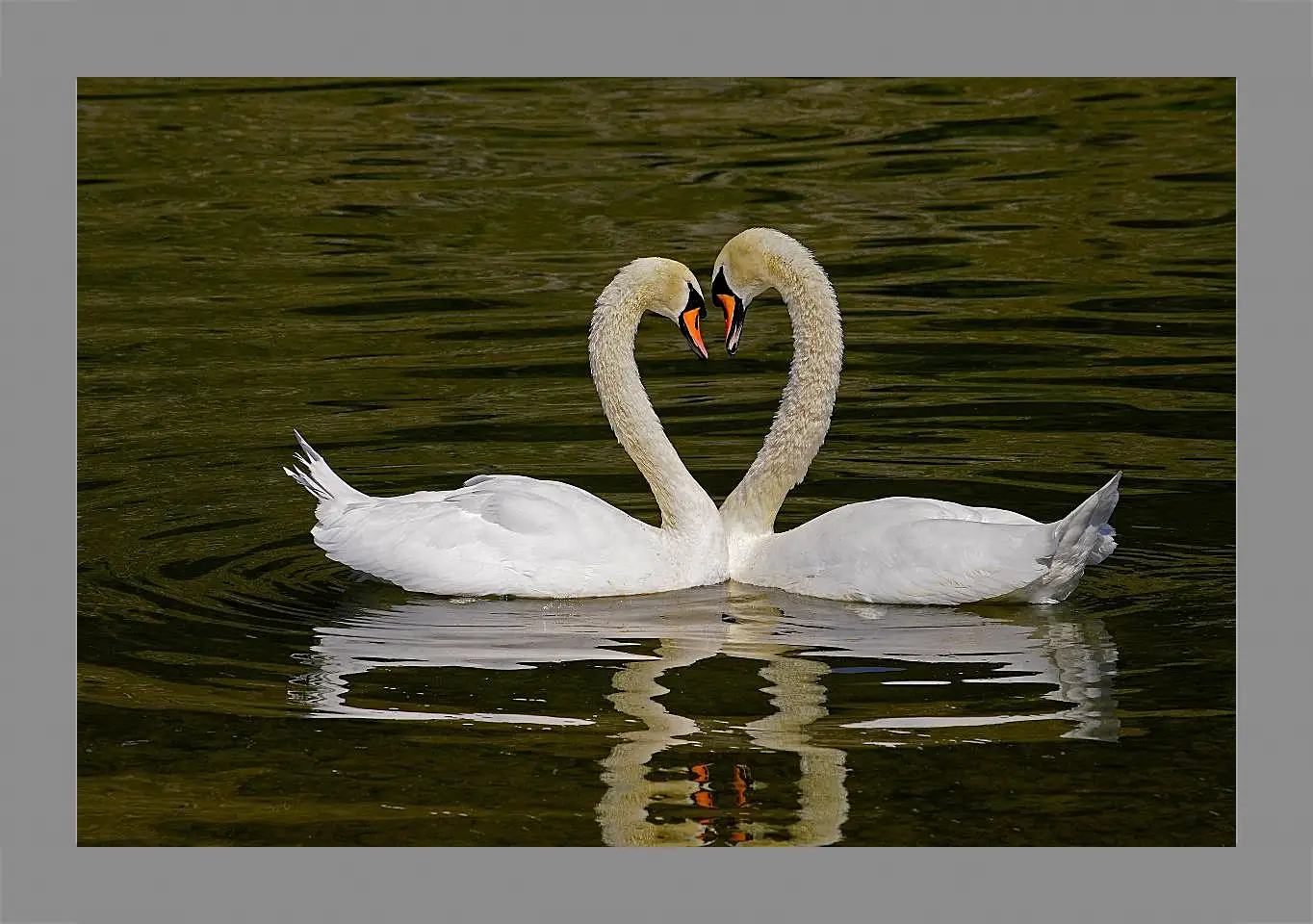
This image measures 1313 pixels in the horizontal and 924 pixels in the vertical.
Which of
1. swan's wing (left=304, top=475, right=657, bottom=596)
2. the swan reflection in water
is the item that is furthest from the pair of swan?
the swan reflection in water

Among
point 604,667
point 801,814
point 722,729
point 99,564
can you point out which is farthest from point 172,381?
point 801,814

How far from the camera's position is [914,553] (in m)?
8.93

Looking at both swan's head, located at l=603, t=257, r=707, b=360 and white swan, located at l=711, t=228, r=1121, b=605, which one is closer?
white swan, located at l=711, t=228, r=1121, b=605

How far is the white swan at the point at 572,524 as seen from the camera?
916 centimetres

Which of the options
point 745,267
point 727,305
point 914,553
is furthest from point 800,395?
point 914,553

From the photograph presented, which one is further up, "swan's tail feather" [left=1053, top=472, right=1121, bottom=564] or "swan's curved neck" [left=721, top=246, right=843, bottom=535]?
"swan's curved neck" [left=721, top=246, right=843, bottom=535]

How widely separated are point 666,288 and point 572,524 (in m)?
1.25

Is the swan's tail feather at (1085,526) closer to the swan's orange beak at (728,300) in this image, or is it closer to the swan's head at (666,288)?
the swan's head at (666,288)

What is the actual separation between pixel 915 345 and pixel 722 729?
708 cm

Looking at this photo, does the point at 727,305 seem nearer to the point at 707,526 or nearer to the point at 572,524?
the point at 707,526

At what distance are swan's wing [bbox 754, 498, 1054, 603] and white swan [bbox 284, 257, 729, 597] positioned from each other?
524mm

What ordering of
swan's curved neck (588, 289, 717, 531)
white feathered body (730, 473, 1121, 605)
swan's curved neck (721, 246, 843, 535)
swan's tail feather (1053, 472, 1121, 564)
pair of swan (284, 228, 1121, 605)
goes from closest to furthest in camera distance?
1. swan's tail feather (1053, 472, 1121, 564)
2. white feathered body (730, 473, 1121, 605)
3. pair of swan (284, 228, 1121, 605)
4. swan's curved neck (588, 289, 717, 531)
5. swan's curved neck (721, 246, 843, 535)

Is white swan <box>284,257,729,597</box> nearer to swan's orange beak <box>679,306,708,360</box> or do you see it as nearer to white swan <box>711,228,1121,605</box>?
swan's orange beak <box>679,306,708,360</box>

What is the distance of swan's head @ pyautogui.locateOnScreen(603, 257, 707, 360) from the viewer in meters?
9.65
